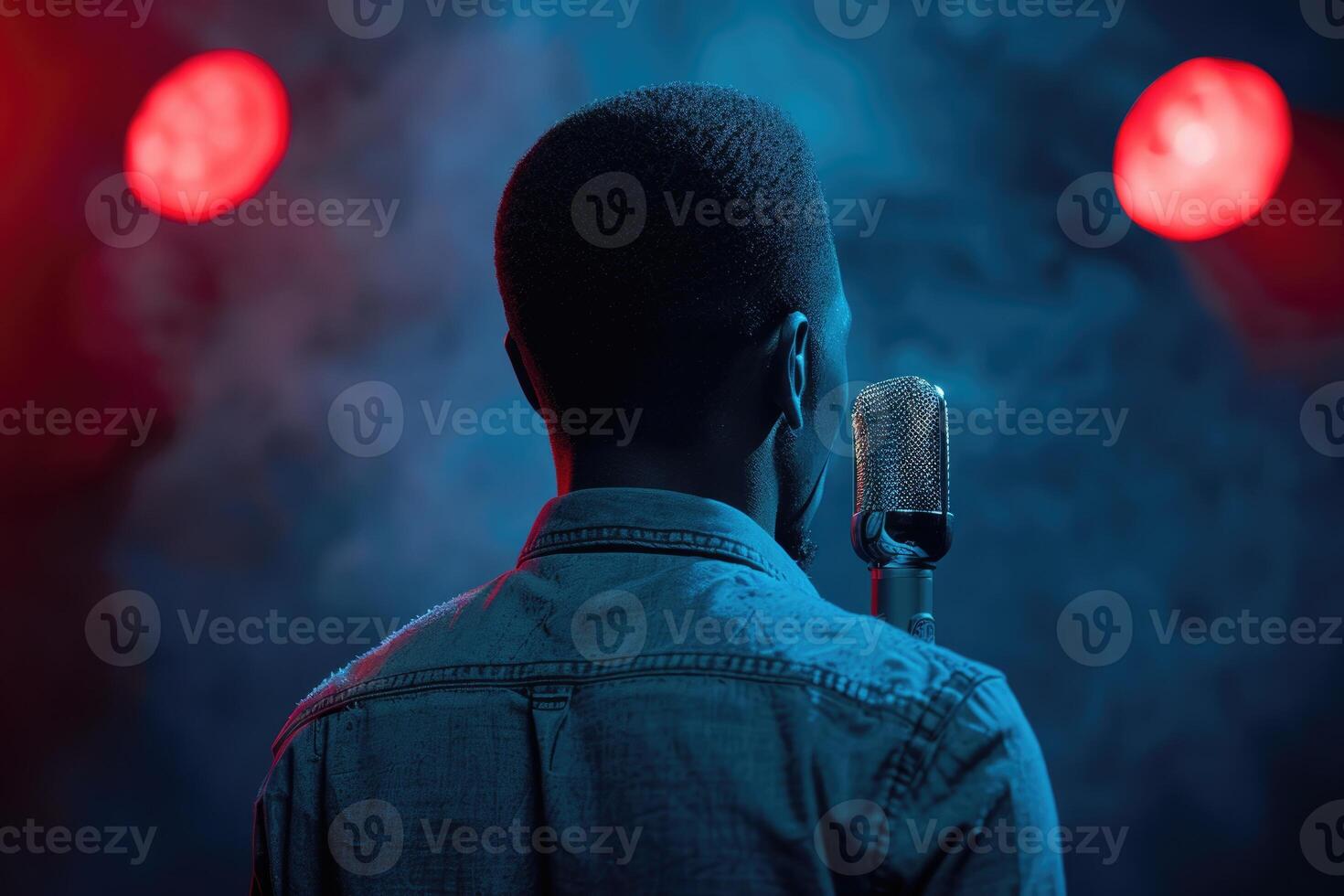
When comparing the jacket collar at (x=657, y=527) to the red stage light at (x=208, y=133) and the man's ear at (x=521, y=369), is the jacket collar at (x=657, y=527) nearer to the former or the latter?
the man's ear at (x=521, y=369)

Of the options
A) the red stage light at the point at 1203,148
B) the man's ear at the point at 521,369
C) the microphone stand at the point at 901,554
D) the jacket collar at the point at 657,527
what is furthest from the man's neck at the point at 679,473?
the red stage light at the point at 1203,148

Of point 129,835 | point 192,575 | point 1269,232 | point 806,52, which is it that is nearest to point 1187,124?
point 1269,232

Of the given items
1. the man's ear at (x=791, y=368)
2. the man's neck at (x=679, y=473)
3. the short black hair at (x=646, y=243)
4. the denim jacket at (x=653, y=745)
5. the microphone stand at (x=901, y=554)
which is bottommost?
the denim jacket at (x=653, y=745)

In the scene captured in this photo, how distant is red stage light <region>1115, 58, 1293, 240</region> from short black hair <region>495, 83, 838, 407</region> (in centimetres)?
331

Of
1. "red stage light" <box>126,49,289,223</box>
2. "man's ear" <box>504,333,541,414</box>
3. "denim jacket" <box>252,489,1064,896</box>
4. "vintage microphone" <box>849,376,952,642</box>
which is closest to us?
"denim jacket" <box>252,489,1064,896</box>

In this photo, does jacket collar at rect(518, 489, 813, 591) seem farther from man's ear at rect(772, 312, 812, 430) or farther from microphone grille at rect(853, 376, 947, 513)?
microphone grille at rect(853, 376, 947, 513)

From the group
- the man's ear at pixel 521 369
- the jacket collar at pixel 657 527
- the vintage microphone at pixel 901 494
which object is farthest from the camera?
the vintage microphone at pixel 901 494

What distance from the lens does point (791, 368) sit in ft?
3.59

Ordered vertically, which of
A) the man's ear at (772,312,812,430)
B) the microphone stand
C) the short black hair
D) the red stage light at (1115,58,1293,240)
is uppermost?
the red stage light at (1115,58,1293,240)

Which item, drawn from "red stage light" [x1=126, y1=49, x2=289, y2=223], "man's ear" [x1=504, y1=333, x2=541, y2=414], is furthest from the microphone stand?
"red stage light" [x1=126, y1=49, x2=289, y2=223]

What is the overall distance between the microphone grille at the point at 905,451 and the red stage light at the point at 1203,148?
302 centimetres

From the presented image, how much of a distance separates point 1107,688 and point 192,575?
3301 millimetres

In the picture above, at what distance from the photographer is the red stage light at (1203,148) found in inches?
154

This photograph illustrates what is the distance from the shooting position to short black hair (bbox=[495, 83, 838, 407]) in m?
1.06
